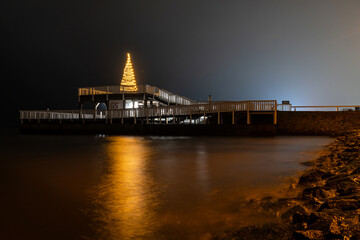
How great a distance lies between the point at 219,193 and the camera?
551cm

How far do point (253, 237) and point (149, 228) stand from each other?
1.24 m

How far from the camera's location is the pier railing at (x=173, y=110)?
24.8 metres

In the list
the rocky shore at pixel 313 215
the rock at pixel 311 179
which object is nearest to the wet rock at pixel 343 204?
the rocky shore at pixel 313 215

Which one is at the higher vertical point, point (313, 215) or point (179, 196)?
point (313, 215)

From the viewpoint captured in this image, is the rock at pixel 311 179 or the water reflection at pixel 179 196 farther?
the rock at pixel 311 179

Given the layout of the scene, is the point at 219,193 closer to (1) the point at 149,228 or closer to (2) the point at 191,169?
(1) the point at 149,228

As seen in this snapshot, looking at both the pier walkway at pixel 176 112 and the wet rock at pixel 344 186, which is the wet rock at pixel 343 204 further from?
the pier walkway at pixel 176 112

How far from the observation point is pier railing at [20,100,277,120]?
24.8 m

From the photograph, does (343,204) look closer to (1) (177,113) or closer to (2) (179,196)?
(2) (179,196)

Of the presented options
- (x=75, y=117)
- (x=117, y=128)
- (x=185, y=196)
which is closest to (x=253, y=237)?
(x=185, y=196)

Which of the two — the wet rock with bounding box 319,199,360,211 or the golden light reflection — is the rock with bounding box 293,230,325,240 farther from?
the golden light reflection

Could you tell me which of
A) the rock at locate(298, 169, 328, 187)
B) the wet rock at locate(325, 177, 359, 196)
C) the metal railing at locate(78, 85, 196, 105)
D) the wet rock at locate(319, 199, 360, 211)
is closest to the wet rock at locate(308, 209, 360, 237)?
the wet rock at locate(319, 199, 360, 211)

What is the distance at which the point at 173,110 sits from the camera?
2719 cm

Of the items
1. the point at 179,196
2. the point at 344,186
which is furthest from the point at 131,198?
the point at 344,186
